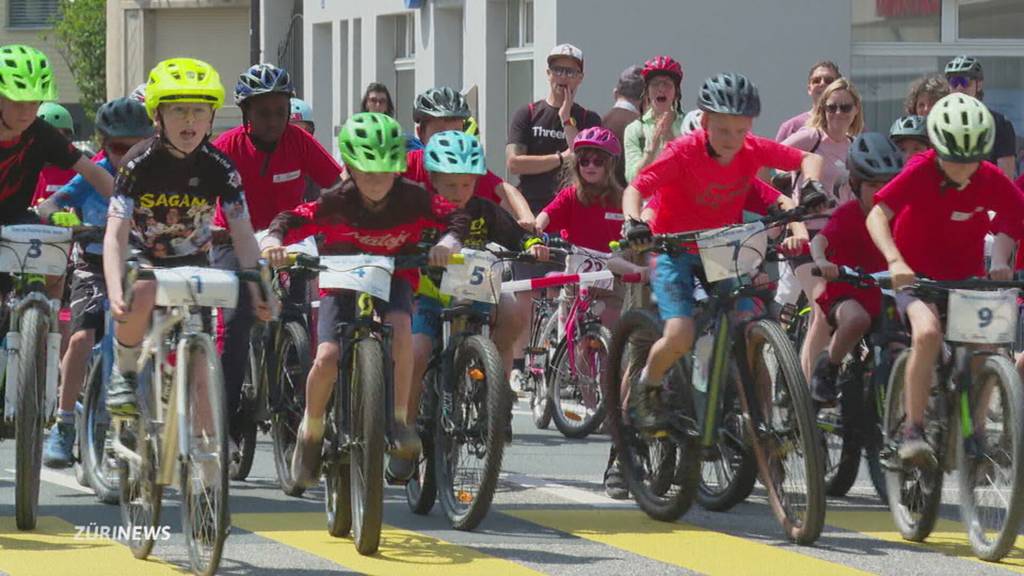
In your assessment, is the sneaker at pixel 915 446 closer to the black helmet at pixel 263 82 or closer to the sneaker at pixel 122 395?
the sneaker at pixel 122 395

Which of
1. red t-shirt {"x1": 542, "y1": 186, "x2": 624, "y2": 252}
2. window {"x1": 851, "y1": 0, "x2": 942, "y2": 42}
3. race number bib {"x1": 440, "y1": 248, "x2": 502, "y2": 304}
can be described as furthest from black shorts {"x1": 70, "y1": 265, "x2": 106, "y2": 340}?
window {"x1": 851, "y1": 0, "x2": 942, "y2": 42}

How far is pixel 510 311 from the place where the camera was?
10430 millimetres

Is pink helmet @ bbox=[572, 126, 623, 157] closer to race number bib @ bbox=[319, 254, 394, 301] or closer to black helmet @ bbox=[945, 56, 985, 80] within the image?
black helmet @ bbox=[945, 56, 985, 80]

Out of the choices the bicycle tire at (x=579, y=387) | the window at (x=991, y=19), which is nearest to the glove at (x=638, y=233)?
the bicycle tire at (x=579, y=387)

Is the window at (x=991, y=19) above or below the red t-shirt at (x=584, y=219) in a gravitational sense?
above

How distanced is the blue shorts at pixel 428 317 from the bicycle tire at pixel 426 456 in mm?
268

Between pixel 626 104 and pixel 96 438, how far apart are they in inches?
232

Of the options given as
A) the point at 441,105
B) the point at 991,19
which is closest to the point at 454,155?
the point at 441,105

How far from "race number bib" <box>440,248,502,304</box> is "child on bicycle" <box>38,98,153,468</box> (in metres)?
1.56

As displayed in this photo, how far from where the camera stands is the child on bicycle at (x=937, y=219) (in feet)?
29.9

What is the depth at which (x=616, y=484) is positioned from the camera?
411 inches

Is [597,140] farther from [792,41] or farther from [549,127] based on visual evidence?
[792,41]

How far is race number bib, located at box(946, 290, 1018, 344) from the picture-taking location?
8.89 m

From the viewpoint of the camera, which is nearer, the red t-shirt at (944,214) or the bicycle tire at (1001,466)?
the bicycle tire at (1001,466)
